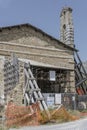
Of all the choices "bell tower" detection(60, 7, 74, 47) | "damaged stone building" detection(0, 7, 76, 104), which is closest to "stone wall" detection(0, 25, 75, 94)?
"damaged stone building" detection(0, 7, 76, 104)

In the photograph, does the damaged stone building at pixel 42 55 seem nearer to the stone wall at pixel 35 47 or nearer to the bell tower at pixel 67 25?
the stone wall at pixel 35 47

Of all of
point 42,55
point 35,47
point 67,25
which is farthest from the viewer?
point 67,25

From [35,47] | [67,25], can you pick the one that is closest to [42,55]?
[35,47]

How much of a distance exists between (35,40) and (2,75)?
5.92 meters

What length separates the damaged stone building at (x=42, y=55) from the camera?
33.9 meters

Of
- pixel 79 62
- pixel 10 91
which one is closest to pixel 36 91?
pixel 10 91

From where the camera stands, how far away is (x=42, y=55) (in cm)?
3600

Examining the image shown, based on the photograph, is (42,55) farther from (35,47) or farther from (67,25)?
(67,25)

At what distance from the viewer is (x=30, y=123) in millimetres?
21531

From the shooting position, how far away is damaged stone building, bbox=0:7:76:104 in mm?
33906

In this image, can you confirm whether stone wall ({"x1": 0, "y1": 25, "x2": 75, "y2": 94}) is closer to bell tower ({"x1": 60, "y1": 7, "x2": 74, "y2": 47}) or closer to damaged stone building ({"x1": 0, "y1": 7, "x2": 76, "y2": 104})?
damaged stone building ({"x1": 0, "y1": 7, "x2": 76, "y2": 104})

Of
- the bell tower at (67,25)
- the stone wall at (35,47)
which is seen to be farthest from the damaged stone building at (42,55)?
the bell tower at (67,25)

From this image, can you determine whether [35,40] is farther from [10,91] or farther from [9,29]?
[10,91]

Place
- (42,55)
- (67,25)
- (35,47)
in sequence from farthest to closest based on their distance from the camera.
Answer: (67,25) → (42,55) → (35,47)
